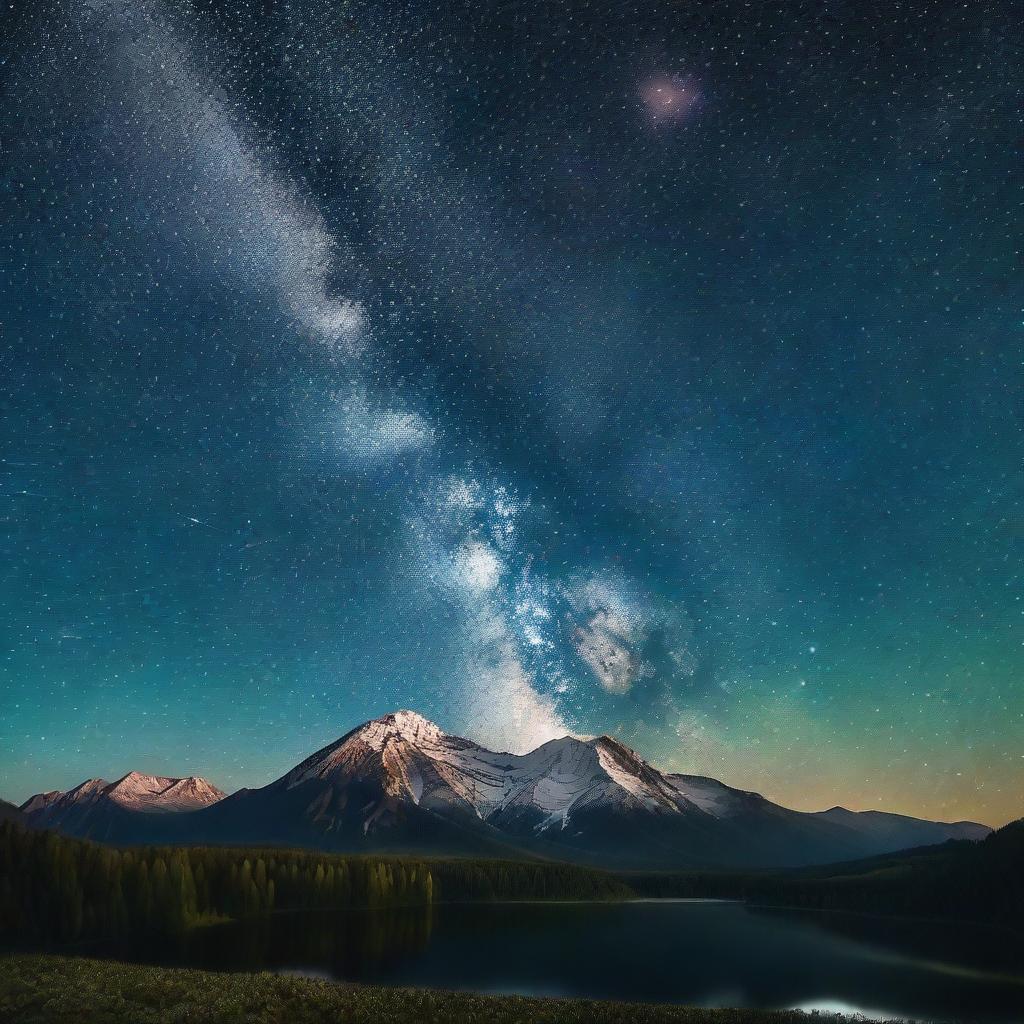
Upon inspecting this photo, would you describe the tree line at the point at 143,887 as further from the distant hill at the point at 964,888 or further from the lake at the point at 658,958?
the distant hill at the point at 964,888

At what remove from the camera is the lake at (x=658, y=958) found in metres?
62.7

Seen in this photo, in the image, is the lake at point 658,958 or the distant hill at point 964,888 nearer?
the lake at point 658,958

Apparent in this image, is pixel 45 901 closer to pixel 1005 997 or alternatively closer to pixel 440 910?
pixel 440 910

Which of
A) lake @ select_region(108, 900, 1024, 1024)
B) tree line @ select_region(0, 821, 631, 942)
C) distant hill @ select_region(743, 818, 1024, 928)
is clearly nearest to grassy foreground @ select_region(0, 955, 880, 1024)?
lake @ select_region(108, 900, 1024, 1024)

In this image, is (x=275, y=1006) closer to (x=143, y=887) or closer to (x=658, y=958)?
(x=658, y=958)

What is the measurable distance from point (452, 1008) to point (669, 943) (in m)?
72.5

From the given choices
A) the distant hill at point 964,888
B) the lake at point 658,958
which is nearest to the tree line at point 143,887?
the lake at point 658,958

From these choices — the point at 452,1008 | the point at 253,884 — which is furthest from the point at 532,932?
the point at 452,1008

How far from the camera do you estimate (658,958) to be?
8856 cm

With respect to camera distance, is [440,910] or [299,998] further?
[440,910]

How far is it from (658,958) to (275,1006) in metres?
59.7

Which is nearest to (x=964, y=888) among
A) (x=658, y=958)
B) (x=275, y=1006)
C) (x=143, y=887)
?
(x=658, y=958)

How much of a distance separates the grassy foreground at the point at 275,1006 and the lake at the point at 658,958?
13.5 metres

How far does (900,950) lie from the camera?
99125 millimetres
